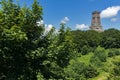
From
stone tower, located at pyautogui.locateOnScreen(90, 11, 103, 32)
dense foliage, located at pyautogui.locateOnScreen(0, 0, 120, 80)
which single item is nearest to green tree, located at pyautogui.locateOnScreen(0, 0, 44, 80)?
dense foliage, located at pyautogui.locateOnScreen(0, 0, 120, 80)

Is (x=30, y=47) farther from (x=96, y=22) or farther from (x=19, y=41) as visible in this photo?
(x=96, y=22)

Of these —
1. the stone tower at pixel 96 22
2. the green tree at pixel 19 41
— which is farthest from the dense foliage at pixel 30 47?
the stone tower at pixel 96 22

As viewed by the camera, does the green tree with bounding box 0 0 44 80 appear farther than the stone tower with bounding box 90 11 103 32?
No

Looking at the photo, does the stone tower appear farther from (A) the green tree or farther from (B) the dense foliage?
(A) the green tree

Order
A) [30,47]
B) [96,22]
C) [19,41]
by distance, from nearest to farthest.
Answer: [19,41] < [30,47] < [96,22]

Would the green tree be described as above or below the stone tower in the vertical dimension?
below

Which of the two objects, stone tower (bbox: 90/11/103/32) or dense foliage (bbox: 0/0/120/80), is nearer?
dense foliage (bbox: 0/0/120/80)

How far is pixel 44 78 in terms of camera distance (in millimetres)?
18203

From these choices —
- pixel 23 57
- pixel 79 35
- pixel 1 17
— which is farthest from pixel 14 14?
pixel 79 35

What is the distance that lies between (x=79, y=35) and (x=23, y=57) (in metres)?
81.2

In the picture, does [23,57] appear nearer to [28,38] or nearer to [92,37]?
[28,38]

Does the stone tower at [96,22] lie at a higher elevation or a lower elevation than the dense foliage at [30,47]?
higher

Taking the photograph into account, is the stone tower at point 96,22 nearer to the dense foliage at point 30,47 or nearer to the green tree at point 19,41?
the dense foliage at point 30,47

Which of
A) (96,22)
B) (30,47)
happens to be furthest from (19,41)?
(96,22)
